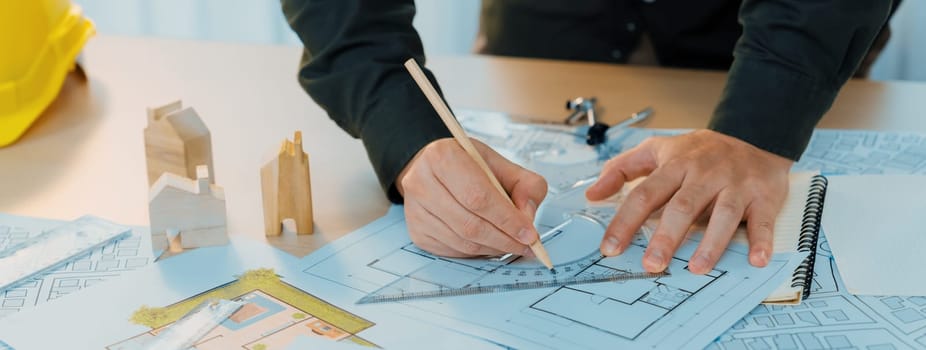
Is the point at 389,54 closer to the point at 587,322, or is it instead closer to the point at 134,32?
the point at 587,322

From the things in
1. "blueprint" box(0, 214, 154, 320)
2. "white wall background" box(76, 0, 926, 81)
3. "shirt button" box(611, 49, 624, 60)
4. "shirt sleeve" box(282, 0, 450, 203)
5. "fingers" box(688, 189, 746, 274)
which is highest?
"shirt sleeve" box(282, 0, 450, 203)

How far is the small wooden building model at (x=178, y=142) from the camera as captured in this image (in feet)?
2.48

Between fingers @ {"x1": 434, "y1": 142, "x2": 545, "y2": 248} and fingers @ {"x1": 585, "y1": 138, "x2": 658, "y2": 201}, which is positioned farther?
fingers @ {"x1": 585, "y1": 138, "x2": 658, "y2": 201}

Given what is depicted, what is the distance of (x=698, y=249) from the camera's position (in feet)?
2.20

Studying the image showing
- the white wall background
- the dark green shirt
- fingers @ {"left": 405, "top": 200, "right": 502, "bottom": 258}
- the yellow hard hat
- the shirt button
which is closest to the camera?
fingers @ {"left": 405, "top": 200, "right": 502, "bottom": 258}

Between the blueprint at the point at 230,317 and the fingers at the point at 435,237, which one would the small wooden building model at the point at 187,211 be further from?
the fingers at the point at 435,237

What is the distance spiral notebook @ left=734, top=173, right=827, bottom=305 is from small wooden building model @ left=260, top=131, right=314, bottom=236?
328mm

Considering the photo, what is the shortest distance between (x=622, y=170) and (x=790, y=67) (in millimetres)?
181

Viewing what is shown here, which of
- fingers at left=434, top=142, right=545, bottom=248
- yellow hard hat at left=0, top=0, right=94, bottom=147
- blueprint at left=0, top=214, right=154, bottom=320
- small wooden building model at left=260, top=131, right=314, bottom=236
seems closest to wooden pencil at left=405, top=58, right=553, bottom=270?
fingers at left=434, top=142, right=545, bottom=248

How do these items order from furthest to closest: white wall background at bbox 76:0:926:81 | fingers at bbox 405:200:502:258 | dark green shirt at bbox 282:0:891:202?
white wall background at bbox 76:0:926:81, dark green shirt at bbox 282:0:891:202, fingers at bbox 405:200:502:258

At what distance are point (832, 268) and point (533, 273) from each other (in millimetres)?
212

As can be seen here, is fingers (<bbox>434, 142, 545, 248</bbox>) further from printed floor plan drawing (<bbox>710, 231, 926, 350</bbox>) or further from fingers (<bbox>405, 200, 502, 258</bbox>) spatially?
printed floor plan drawing (<bbox>710, 231, 926, 350</bbox>)

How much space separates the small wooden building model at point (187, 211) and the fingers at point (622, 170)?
0.98ft

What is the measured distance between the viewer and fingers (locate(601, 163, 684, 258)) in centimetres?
69
